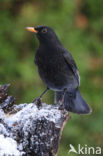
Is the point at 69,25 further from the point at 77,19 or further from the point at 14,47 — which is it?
the point at 14,47

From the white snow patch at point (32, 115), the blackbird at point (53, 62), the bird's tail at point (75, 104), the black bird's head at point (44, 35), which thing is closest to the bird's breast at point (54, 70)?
the blackbird at point (53, 62)

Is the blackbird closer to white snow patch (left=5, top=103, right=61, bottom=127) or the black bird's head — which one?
the black bird's head

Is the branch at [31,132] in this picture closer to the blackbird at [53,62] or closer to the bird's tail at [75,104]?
the blackbird at [53,62]

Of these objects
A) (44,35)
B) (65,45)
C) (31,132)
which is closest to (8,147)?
(31,132)

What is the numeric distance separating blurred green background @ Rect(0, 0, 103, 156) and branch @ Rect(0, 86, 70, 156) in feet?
7.95

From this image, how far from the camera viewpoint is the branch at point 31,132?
11.7 ft

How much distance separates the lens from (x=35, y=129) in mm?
3621

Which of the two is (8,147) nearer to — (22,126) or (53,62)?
(22,126)

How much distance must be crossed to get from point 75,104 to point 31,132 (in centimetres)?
138

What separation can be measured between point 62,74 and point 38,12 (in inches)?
108

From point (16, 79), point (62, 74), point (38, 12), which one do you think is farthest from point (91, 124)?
point (62, 74)

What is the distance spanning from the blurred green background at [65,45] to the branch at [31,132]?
95.4 inches

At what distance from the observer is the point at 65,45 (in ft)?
22.5

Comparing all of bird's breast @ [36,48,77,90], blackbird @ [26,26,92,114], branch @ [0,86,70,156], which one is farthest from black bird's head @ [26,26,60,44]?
branch @ [0,86,70,156]
